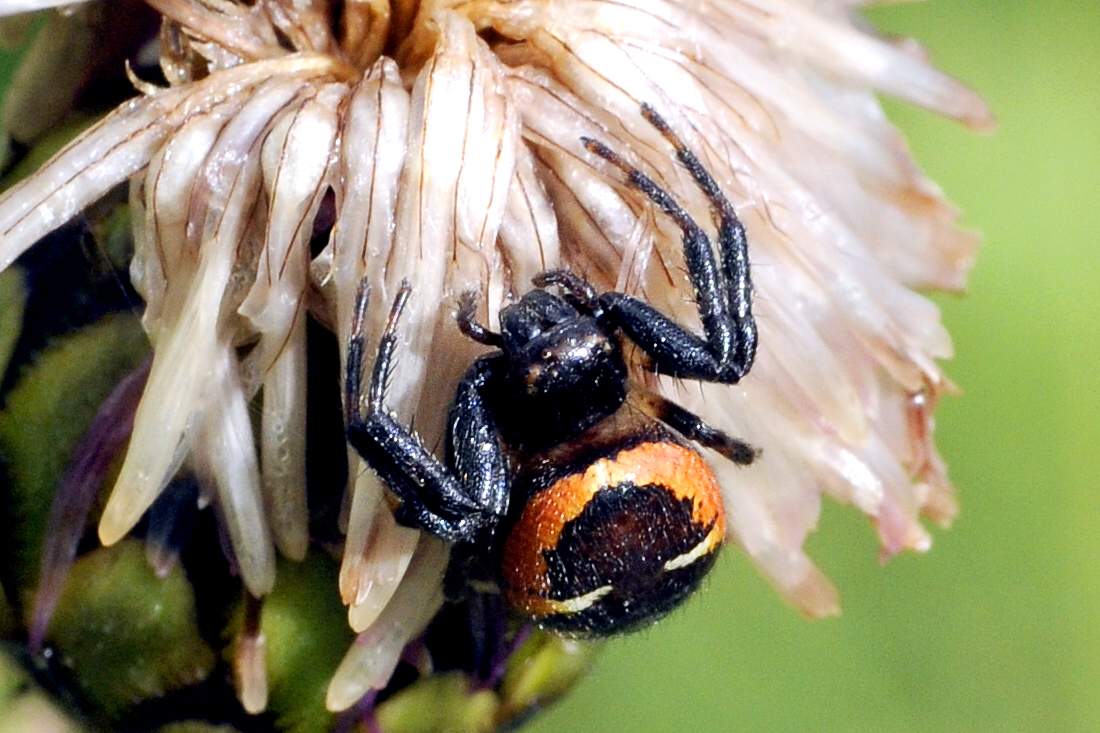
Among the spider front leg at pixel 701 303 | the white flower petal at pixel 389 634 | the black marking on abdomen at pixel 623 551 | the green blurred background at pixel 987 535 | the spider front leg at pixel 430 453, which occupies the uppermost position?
the spider front leg at pixel 701 303

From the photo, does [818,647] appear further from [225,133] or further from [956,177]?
[225,133]

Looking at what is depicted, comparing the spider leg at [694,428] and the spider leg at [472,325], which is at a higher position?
the spider leg at [472,325]

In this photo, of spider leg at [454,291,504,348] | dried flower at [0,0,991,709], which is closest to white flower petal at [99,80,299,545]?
dried flower at [0,0,991,709]

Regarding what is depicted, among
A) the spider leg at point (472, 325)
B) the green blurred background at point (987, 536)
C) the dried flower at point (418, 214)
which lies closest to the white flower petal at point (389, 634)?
the dried flower at point (418, 214)

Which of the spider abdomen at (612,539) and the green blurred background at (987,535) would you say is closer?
the spider abdomen at (612,539)

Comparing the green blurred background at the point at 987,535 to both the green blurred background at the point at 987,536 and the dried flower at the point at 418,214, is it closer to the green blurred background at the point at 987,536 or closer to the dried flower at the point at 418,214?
the green blurred background at the point at 987,536

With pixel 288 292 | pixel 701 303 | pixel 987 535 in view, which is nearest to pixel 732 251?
pixel 701 303

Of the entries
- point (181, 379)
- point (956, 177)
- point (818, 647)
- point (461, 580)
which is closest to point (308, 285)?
point (181, 379)
